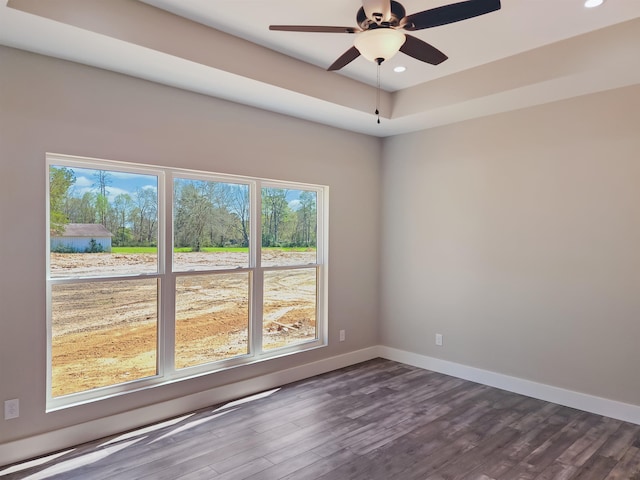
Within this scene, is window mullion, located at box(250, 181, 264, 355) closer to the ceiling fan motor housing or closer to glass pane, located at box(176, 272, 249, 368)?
glass pane, located at box(176, 272, 249, 368)

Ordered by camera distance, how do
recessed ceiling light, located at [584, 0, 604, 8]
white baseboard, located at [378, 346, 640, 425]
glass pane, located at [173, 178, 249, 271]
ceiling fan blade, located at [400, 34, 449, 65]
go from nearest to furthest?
ceiling fan blade, located at [400, 34, 449, 65] → recessed ceiling light, located at [584, 0, 604, 8] → white baseboard, located at [378, 346, 640, 425] → glass pane, located at [173, 178, 249, 271]

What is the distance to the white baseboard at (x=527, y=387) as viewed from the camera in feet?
11.0

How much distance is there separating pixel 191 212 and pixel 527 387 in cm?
359

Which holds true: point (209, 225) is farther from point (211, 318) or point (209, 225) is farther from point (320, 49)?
point (320, 49)

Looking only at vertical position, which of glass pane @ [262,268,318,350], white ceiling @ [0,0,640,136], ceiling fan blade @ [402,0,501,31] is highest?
white ceiling @ [0,0,640,136]

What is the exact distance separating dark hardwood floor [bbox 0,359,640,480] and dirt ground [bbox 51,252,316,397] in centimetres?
50

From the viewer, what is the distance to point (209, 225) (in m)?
3.72

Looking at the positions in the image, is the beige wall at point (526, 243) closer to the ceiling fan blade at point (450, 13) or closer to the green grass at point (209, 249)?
the green grass at point (209, 249)

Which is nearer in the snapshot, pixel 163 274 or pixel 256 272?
pixel 163 274

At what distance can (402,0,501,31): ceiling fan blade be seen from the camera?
1911 millimetres

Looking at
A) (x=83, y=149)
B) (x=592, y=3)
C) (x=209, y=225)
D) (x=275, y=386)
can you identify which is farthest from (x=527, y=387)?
(x=83, y=149)

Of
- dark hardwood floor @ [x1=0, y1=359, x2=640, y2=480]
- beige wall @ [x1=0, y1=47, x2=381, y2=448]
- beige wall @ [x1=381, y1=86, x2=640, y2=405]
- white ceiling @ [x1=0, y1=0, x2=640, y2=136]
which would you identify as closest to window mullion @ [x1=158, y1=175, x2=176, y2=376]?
beige wall @ [x1=0, y1=47, x2=381, y2=448]

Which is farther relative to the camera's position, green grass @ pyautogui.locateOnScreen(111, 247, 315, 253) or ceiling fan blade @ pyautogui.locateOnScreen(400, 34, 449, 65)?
green grass @ pyautogui.locateOnScreen(111, 247, 315, 253)

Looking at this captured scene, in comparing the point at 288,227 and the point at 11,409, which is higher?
the point at 288,227
